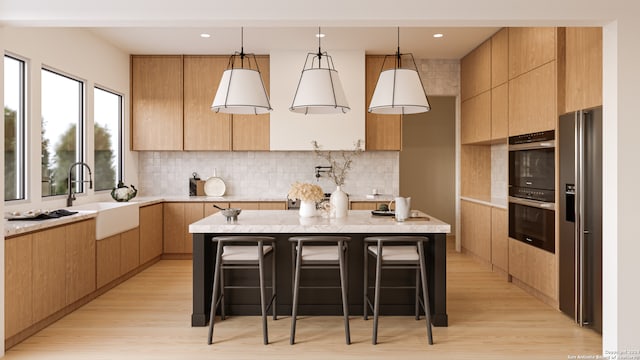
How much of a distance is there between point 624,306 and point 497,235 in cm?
251

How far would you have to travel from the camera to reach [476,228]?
644 cm

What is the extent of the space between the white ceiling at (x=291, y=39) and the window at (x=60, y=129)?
31.7 inches

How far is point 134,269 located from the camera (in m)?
5.73

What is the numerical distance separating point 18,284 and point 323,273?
2.24m

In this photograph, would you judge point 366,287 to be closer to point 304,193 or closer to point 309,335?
point 309,335

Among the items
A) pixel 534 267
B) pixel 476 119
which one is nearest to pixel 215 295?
pixel 534 267

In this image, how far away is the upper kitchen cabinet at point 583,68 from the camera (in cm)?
371

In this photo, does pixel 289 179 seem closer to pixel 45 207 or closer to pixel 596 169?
pixel 45 207

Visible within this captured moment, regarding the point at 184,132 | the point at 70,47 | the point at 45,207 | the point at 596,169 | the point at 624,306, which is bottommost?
the point at 624,306

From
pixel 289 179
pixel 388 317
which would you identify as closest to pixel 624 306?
pixel 388 317

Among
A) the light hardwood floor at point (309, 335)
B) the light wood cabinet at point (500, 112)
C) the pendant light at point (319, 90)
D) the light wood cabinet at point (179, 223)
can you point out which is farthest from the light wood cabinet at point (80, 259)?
the light wood cabinet at point (500, 112)

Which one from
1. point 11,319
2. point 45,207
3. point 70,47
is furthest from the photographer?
point 70,47

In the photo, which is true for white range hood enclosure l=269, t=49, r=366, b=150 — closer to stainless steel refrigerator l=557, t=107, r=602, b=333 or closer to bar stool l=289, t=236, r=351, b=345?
bar stool l=289, t=236, r=351, b=345

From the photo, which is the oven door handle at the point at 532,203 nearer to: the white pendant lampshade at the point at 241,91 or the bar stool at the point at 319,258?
the bar stool at the point at 319,258
